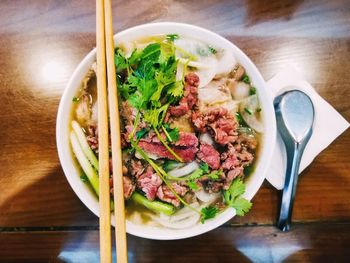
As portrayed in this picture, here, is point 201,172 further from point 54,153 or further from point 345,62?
point 345,62

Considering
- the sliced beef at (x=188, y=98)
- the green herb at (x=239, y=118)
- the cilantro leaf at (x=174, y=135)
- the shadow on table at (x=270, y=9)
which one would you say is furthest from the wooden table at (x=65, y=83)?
the cilantro leaf at (x=174, y=135)

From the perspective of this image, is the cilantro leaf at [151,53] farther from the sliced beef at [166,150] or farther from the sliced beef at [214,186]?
the sliced beef at [214,186]

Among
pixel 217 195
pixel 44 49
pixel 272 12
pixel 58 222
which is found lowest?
pixel 58 222

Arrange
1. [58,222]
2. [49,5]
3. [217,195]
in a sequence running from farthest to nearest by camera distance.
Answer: [49,5] < [58,222] < [217,195]

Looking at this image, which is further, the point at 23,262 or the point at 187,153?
the point at 23,262

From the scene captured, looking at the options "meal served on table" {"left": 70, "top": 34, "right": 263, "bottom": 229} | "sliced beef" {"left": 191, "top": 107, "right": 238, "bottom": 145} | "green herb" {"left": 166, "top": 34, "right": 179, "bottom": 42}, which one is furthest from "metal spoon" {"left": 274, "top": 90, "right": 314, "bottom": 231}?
"green herb" {"left": 166, "top": 34, "right": 179, "bottom": 42}

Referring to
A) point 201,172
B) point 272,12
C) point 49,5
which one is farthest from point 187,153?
point 49,5

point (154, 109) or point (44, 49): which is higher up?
point (44, 49)
